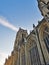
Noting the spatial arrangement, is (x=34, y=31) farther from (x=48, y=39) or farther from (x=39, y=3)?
(x=39, y=3)

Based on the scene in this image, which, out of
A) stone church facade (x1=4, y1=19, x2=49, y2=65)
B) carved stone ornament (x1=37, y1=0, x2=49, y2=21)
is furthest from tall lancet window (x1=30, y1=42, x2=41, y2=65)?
carved stone ornament (x1=37, y1=0, x2=49, y2=21)

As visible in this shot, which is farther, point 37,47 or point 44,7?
point 37,47

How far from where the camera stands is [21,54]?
23.6m

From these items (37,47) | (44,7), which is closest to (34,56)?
(37,47)

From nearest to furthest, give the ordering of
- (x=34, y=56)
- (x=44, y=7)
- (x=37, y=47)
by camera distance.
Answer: (x=44, y=7) < (x=37, y=47) < (x=34, y=56)

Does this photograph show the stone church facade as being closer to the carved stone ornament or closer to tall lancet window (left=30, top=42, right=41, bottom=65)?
tall lancet window (left=30, top=42, right=41, bottom=65)

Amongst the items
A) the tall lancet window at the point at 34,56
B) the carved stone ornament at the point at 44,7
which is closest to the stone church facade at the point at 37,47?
the tall lancet window at the point at 34,56

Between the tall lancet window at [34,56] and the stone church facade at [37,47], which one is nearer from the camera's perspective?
the stone church facade at [37,47]

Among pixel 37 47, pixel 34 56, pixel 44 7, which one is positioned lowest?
pixel 34 56

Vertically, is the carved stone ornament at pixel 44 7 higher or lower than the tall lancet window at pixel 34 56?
higher

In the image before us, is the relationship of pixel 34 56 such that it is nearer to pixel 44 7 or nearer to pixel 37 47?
pixel 37 47

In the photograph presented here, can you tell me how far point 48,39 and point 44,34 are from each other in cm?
120

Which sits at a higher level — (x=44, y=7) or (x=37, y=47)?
(x=44, y=7)

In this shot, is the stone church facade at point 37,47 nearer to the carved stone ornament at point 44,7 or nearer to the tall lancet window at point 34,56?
the tall lancet window at point 34,56
